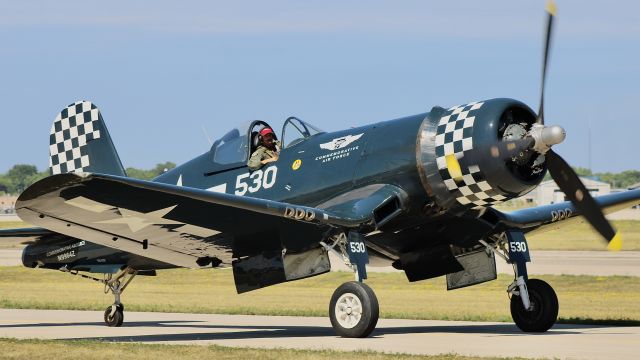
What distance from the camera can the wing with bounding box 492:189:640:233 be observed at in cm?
1583

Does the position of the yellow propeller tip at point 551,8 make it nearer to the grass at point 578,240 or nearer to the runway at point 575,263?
the runway at point 575,263

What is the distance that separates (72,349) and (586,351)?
19.5ft

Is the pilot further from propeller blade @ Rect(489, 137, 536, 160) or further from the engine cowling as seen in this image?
propeller blade @ Rect(489, 137, 536, 160)

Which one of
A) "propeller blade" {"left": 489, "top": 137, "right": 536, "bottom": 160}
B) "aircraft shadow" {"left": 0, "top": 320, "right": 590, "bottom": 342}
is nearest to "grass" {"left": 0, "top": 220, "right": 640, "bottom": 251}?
"aircraft shadow" {"left": 0, "top": 320, "right": 590, "bottom": 342}

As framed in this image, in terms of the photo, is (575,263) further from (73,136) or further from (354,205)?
(354,205)

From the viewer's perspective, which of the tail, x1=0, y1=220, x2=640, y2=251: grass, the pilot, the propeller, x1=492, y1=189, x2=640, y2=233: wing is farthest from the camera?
x1=0, y1=220, x2=640, y2=251: grass

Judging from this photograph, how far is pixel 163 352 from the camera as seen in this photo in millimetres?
11914

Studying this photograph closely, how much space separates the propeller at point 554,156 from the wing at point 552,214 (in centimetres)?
130

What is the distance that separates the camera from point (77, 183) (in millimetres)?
12078

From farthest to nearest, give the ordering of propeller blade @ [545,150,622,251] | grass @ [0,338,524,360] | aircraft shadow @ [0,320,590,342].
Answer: aircraft shadow @ [0,320,590,342] → propeller blade @ [545,150,622,251] → grass @ [0,338,524,360]

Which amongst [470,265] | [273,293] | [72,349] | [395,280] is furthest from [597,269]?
[72,349]

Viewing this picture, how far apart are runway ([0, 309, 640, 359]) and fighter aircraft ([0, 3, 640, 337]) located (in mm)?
736

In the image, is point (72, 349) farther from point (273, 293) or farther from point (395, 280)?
point (395, 280)

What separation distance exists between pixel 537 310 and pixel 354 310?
10.5ft
